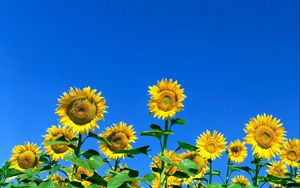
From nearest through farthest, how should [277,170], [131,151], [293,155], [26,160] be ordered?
1. [131,151]
2. [26,160]
3. [293,155]
4. [277,170]

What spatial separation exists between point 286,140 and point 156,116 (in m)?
3.14

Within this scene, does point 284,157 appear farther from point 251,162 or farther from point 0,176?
point 0,176

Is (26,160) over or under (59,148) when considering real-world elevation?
over

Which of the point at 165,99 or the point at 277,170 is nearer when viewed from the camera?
the point at 165,99

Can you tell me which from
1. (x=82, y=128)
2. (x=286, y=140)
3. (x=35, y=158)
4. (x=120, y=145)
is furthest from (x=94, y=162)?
(x=286, y=140)

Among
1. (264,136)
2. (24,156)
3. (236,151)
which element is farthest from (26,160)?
(264,136)

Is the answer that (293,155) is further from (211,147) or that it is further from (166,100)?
(166,100)

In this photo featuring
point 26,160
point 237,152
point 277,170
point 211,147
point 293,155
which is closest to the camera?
point 211,147

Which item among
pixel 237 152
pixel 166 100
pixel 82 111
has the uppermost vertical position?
pixel 237 152

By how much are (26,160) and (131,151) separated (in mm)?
3614

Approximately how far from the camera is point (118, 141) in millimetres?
9984

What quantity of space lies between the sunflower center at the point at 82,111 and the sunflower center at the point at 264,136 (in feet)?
11.0

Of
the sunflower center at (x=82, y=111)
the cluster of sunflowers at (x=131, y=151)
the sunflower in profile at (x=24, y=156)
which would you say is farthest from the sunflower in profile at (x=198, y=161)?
the sunflower in profile at (x=24, y=156)

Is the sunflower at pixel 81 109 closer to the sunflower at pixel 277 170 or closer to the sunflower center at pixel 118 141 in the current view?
the sunflower center at pixel 118 141
